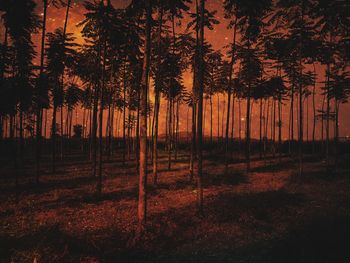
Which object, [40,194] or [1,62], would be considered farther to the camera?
[1,62]

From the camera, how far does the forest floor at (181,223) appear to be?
7.84 metres

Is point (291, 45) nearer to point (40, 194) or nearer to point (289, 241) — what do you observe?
point (289, 241)

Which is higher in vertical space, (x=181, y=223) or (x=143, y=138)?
(x=143, y=138)

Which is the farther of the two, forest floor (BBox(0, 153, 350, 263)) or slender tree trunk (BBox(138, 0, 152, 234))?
slender tree trunk (BBox(138, 0, 152, 234))

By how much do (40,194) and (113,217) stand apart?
786cm

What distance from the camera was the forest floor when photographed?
25.7ft

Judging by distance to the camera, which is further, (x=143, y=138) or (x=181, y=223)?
(x=181, y=223)

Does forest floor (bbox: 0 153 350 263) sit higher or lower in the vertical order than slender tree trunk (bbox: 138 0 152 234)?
lower

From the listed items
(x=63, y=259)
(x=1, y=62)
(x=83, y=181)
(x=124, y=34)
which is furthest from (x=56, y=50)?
(x=63, y=259)

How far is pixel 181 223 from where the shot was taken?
35.2 feet

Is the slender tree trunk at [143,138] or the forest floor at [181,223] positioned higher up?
the slender tree trunk at [143,138]

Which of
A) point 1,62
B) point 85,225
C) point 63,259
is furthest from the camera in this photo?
point 1,62

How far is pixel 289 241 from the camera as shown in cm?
874

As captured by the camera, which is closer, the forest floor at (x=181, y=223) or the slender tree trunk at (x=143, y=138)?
the forest floor at (x=181, y=223)
